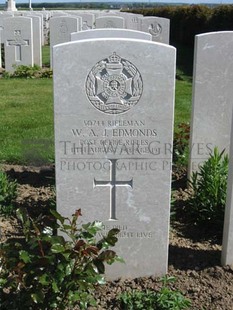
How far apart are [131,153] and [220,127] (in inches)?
74.7

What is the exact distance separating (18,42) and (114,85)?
33.4 feet

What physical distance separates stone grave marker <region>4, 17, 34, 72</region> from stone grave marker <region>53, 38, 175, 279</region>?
978cm

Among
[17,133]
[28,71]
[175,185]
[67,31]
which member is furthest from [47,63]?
[175,185]

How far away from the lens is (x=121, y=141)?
341 centimetres

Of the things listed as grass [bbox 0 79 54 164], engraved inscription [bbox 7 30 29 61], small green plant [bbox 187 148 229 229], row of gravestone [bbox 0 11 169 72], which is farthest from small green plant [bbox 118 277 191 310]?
engraved inscription [bbox 7 30 29 61]

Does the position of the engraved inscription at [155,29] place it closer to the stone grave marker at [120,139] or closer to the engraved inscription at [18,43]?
the engraved inscription at [18,43]

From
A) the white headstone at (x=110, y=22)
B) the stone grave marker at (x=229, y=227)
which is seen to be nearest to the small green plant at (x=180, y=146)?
the stone grave marker at (x=229, y=227)

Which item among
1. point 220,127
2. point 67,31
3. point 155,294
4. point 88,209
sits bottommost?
point 155,294

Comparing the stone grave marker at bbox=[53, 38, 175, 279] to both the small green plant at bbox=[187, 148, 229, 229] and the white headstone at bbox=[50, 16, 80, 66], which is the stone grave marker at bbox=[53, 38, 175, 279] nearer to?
the small green plant at bbox=[187, 148, 229, 229]

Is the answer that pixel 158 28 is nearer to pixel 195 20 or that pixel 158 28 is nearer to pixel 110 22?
pixel 110 22

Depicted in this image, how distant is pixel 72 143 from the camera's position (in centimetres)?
339

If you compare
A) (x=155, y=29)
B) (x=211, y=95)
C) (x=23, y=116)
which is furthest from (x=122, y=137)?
(x=155, y=29)

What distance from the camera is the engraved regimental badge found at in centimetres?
326

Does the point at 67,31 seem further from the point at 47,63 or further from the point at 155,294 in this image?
the point at 155,294
